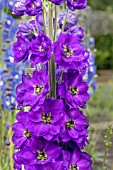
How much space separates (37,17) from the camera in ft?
6.69

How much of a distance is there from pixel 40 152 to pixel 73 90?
25 centimetres

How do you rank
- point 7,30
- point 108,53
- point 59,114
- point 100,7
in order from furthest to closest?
point 100,7 → point 108,53 → point 7,30 → point 59,114

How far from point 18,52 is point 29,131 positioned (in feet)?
0.94

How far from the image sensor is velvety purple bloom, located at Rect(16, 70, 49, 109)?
6.15 ft

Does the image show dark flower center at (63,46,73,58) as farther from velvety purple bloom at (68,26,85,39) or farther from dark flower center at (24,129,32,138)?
dark flower center at (24,129,32,138)

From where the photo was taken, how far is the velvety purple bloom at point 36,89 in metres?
1.87

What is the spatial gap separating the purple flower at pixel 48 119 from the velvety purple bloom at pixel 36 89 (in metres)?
0.03

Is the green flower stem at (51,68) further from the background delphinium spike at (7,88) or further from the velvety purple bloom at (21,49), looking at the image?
the background delphinium spike at (7,88)

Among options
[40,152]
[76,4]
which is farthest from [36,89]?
[76,4]

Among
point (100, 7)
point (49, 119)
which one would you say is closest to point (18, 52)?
point (49, 119)

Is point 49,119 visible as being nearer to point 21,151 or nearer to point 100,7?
point 21,151

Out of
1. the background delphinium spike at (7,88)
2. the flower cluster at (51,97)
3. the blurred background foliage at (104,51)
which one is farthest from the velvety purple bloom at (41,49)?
the blurred background foliage at (104,51)

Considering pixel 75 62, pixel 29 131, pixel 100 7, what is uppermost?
pixel 100 7

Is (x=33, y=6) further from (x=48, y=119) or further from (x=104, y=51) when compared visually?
(x=104, y=51)
